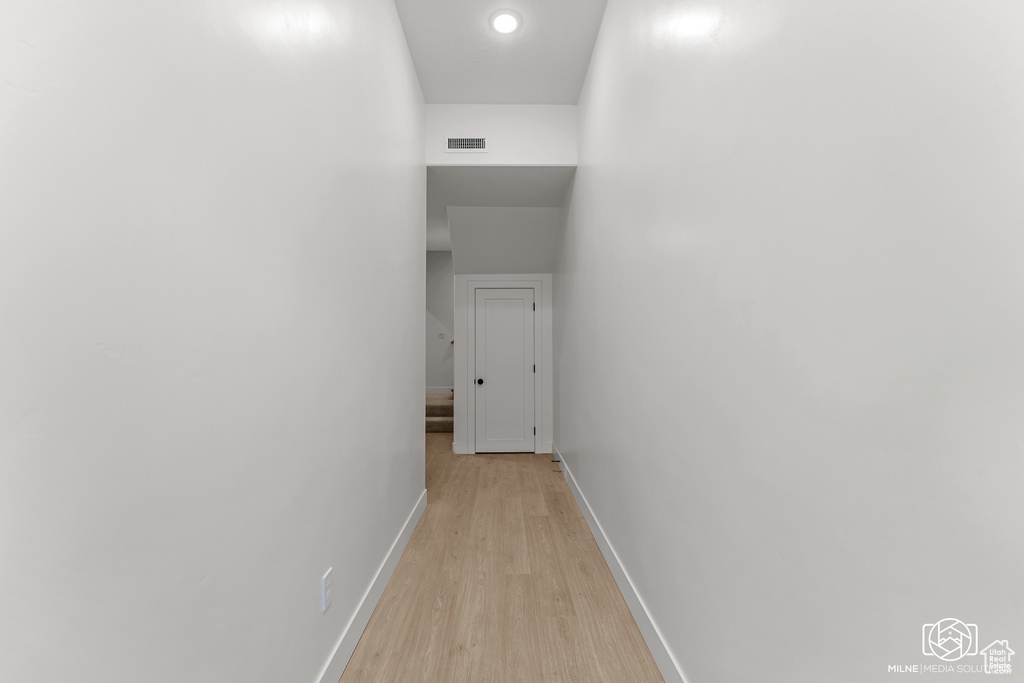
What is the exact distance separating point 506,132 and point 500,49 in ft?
2.33

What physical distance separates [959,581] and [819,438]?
0.89 feet

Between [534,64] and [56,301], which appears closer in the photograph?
[56,301]

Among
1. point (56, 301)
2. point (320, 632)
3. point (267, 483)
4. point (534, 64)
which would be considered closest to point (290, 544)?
point (267, 483)

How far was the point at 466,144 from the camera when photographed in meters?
3.45

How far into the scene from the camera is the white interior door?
500 cm

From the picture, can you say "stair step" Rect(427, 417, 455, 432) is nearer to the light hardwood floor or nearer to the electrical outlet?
the light hardwood floor

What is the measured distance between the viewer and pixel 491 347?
5.01 meters

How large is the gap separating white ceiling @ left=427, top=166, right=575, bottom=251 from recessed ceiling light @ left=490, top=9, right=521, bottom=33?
99 cm

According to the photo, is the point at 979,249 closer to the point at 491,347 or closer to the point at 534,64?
the point at 534,64

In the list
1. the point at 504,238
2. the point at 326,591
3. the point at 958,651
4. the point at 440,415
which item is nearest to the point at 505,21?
the point at 504,238

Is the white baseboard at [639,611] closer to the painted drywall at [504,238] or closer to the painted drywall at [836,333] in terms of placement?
the painted drywall at [836,333]

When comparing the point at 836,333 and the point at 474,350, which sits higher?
the point at 836,333

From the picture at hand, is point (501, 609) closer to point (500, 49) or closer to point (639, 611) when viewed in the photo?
point (639, 611)

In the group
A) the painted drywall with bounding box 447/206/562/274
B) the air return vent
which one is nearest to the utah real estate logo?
the air return vent
